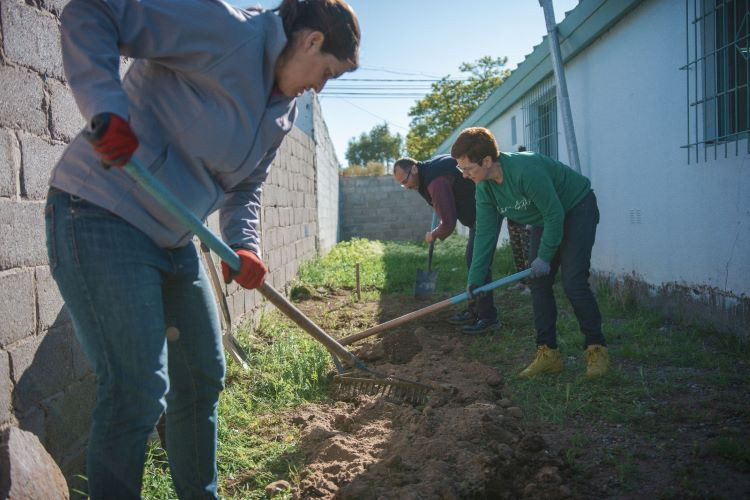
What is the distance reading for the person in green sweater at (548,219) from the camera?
3.13m

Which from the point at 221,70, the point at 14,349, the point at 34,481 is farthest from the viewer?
the point at 14,349

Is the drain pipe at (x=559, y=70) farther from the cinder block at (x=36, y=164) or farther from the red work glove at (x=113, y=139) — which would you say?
the red work glove at (x=113, y=139)

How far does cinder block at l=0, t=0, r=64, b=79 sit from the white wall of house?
352cm

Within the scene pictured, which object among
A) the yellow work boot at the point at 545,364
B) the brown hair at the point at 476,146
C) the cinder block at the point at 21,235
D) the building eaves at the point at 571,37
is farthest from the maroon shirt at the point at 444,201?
the cinder block at the point at 21,235

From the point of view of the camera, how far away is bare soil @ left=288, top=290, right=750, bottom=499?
201cm

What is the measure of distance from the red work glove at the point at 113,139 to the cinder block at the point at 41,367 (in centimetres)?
96

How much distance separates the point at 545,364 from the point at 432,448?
132cm

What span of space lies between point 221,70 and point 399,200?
1376cm

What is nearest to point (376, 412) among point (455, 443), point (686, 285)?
point (455, 443)

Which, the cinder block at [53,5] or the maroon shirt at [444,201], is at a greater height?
the cinder block at [53,5]

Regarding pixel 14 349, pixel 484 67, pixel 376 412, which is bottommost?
pixel 376 412

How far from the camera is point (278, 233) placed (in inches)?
234

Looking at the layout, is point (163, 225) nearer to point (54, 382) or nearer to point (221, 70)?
point (221, 70)

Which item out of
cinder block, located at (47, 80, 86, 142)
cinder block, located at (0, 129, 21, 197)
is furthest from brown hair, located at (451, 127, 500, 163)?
cinder block, located at (0, 129, 21, 197)
